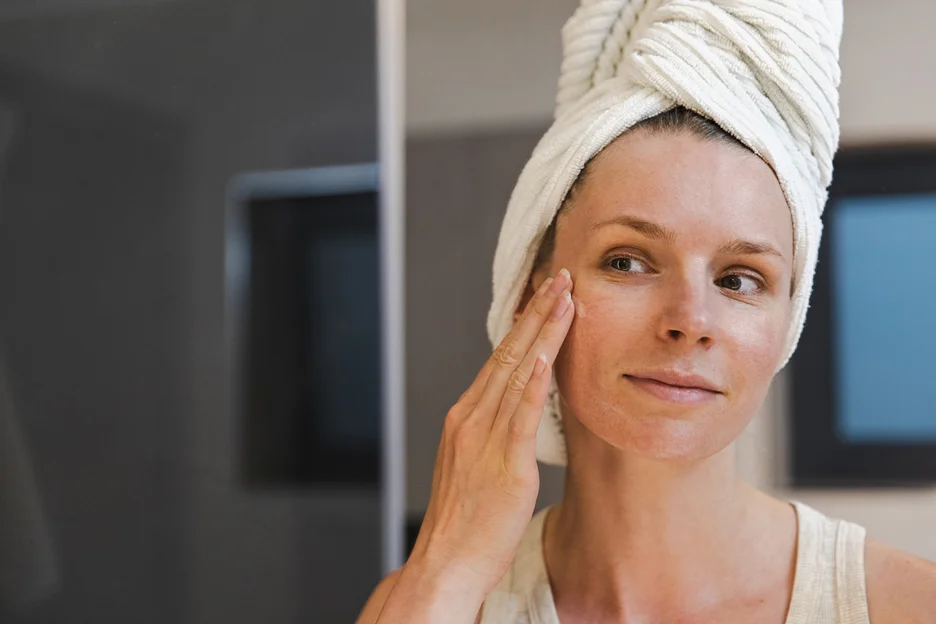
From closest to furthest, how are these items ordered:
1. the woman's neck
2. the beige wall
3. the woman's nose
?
the woman's nose → the woman's neck → the beige wall

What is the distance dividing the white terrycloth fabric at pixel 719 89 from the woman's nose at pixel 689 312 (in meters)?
0.12

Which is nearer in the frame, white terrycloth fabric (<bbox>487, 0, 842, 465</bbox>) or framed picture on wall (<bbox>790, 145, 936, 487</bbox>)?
white terrycloth fabric (<bbox>487, 0, 842, 465</bbox>)

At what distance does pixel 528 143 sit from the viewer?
3.50 feet

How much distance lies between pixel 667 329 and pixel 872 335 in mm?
422

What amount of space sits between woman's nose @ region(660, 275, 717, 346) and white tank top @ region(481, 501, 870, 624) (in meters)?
0.24

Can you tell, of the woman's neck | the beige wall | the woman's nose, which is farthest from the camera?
the beige wall

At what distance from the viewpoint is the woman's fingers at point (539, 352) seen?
693mm

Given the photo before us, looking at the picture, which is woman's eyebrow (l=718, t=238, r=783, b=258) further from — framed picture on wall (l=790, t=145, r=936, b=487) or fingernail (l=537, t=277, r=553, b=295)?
framed picture on wall (l=790, t=145, r=936, b=487)

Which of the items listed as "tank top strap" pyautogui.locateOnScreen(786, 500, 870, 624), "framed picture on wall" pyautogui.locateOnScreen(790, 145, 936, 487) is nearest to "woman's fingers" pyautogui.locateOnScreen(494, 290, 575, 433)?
"tank top strap" pyautogui.locateOnScreen(786, 500, 870, 624)

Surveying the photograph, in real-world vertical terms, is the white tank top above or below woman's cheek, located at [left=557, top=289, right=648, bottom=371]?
below

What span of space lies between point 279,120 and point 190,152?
18 centimetres

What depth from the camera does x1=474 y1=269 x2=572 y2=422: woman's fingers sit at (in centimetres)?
71

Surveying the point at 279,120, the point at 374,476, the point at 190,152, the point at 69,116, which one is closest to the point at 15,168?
the point at 69,116

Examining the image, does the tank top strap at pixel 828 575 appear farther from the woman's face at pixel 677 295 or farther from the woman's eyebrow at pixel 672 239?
the woman's eyebrow at pixel 672 239
